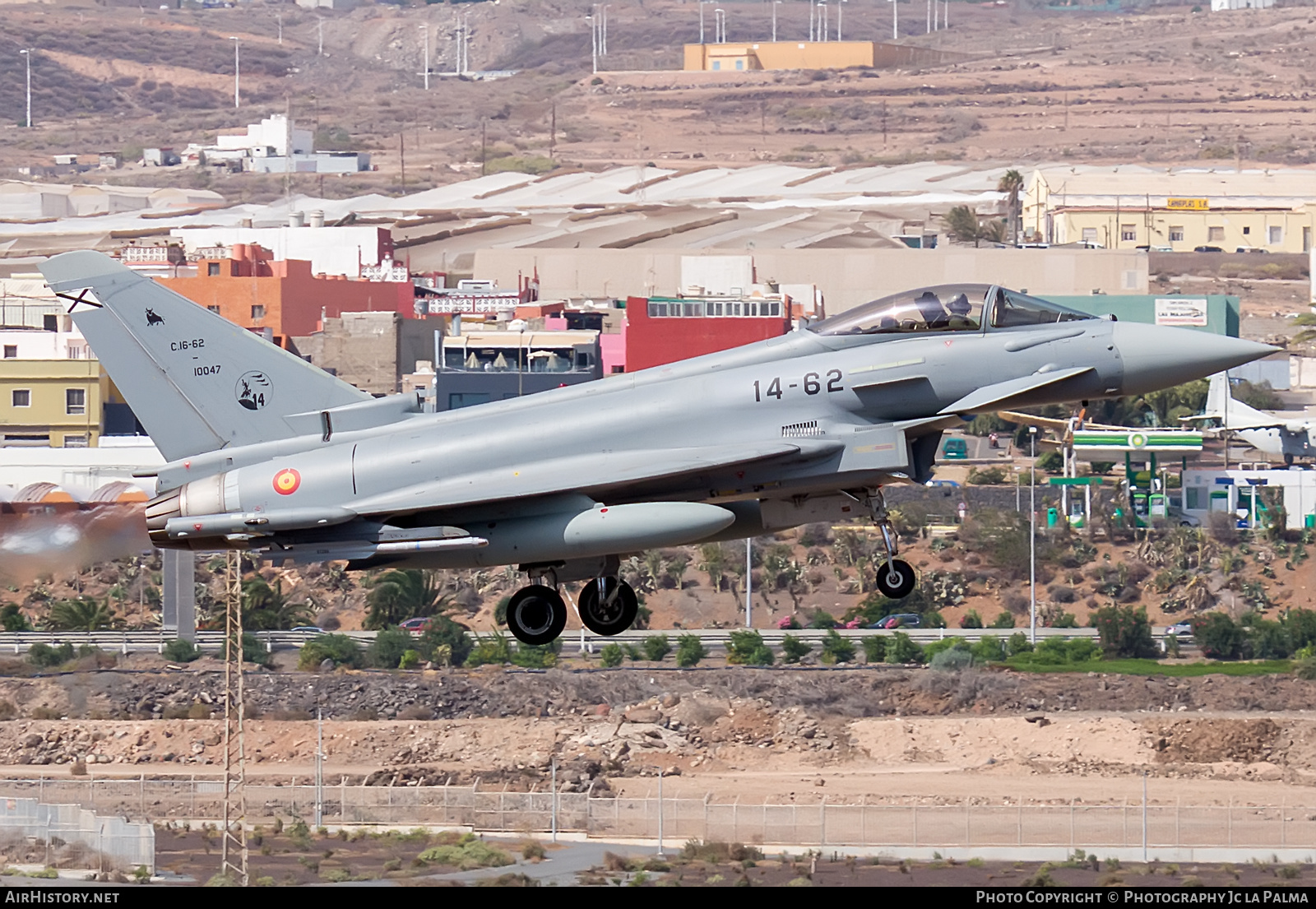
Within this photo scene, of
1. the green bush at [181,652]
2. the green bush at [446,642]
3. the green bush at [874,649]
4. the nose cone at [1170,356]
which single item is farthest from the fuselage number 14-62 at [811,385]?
the green bush at [181,652]

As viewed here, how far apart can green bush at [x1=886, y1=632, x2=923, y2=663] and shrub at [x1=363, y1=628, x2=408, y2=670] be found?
16.7m

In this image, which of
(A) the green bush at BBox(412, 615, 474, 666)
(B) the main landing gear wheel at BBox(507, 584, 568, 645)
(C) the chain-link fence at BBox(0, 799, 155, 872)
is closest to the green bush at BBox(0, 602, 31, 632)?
(A) the green bush at BBox(412, 615, 474, 666)

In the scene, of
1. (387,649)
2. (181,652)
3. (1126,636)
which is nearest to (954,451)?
(1126,636)

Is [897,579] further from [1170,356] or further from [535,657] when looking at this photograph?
[535,657]

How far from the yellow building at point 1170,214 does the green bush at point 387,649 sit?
347 ft

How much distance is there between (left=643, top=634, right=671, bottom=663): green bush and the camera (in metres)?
74.9

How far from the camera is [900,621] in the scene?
8175 cm

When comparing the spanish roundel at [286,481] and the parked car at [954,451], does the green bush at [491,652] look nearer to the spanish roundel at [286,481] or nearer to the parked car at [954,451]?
the parked car at [954,451]

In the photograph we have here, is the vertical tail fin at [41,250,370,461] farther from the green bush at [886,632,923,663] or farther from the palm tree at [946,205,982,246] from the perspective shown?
the palm tree at [946,205,982,246]

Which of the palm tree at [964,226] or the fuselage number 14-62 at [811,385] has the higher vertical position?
the palm tree at [964,226]

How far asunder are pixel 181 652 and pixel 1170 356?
5222 cm

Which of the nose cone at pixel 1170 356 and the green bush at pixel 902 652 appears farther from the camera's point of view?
the green bush at pixel 902 652

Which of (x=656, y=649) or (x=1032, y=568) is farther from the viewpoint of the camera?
(x=1032, y=568)

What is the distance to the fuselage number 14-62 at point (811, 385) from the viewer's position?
2961cm
